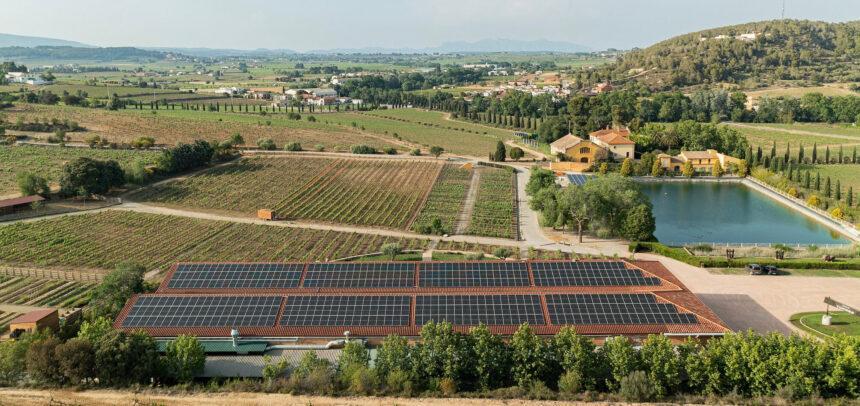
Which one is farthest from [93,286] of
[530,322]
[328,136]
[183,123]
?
[183,123]

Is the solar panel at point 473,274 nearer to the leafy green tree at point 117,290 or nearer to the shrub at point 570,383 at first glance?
the shrub at point 570,383

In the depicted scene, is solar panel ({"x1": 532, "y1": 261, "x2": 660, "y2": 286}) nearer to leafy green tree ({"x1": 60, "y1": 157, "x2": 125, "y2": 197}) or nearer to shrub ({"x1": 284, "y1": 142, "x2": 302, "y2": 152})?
leafy green tree ({"x1": 60, "y1": 157, "x2": 125, "y2": 197})

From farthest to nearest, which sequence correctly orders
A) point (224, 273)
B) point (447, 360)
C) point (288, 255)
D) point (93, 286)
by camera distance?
point (288, 255)
point (93, 286)
point (224, 273)
point (447, 360)

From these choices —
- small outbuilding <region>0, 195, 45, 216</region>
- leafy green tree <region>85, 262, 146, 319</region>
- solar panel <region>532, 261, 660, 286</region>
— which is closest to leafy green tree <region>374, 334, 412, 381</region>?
solar panel <region>532, 261, 660, 286</region>

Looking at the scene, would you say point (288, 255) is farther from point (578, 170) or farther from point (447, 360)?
point (578, 170)

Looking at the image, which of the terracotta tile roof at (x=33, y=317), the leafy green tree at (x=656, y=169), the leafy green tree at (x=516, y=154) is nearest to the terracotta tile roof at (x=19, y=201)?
the terracotta tile roof at (x=33, y=317)
